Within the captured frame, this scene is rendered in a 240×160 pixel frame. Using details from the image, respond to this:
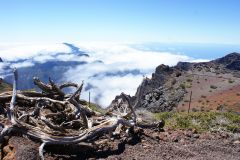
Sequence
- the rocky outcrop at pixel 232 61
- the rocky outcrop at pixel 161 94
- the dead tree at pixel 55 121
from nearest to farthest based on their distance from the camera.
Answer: the dead tree at pixel 55 121
the rocky outcrop at pixel 161 94
the rocky outcrop at pixel 232 61

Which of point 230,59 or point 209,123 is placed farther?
point 230,59

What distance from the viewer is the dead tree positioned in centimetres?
805

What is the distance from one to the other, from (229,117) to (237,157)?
235 inches

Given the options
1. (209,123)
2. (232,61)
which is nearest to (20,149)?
(209,123)

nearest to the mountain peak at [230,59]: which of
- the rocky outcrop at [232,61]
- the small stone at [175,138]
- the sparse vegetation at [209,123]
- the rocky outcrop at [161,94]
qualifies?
the rocky outcrop at [232,61]

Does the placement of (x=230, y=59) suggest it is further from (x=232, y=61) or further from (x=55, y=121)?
(x=55, y=121)

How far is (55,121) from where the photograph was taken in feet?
31.2

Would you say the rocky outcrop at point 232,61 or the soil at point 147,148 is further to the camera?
the rocky outcrop at point 232,61

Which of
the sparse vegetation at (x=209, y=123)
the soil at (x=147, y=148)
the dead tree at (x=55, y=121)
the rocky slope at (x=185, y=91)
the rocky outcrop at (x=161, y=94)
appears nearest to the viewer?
the soil at (x=147, y=148)

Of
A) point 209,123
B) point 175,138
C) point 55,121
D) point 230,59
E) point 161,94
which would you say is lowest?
point 161,94

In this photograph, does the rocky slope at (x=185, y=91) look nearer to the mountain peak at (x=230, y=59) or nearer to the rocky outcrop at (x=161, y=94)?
the rocky outcrop at (x=161, y=94)

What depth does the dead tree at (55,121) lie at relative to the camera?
8047 millimetres

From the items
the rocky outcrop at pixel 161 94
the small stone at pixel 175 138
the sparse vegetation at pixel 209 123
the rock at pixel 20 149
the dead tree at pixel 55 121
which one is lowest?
the rocky outcrop at pixel 161 94

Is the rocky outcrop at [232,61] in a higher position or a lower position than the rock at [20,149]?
lower
